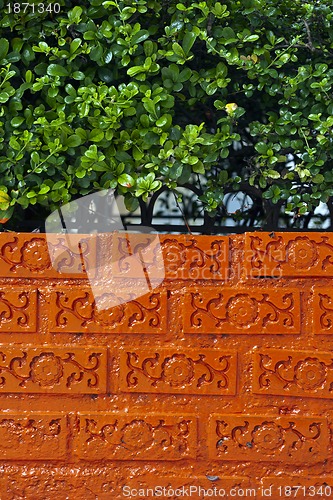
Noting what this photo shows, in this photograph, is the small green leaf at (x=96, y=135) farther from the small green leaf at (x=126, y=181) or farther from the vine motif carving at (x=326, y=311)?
the vine motif carving at (x=326, y=311)

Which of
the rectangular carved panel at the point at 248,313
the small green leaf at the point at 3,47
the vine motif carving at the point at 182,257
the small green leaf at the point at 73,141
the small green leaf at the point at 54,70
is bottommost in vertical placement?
the rectangular carved panel at the point at 248,313

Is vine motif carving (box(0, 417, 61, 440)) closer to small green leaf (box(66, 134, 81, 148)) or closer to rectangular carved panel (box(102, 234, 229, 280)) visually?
rectangular carved panel (box(102, 234, 229, 280))

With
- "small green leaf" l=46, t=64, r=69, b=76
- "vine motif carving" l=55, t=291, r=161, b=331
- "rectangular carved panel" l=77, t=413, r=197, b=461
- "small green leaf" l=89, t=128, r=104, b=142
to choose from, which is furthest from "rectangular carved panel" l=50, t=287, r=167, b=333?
"small green leaf" l=46, t=64, r=69, b=76

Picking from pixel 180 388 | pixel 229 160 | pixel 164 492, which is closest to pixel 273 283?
pixel 180 388

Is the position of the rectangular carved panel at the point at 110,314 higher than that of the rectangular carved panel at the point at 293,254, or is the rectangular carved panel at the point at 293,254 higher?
the rectangular carved panel at the point at 293,254

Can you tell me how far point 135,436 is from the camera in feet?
7.17

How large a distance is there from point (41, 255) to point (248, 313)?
31.5 inches

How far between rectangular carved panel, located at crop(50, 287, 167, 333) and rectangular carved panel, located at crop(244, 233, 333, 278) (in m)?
0.40

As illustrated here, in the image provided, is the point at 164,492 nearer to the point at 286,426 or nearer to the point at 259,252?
the point at 286,426

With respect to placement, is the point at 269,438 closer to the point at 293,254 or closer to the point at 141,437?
the point at 141,437

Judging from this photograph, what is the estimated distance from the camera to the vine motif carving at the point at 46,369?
2.19 m

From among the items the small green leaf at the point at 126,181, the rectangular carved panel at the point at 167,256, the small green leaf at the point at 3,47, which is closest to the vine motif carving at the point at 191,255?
the rectangular carved panel at the point at 167,256

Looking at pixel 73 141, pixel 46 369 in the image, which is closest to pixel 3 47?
pixel 73 141

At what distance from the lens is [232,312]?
2197mm
